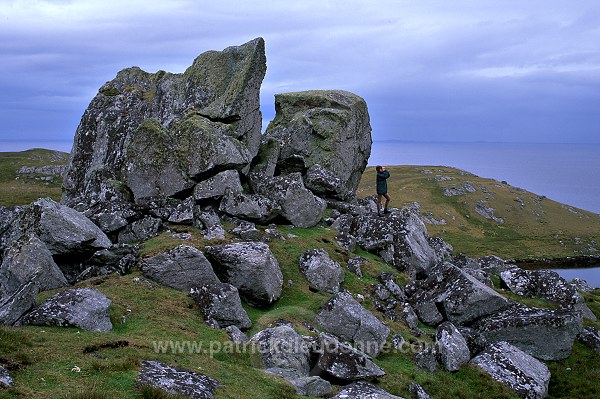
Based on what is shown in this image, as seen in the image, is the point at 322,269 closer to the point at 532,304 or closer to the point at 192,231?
the point at 192,231

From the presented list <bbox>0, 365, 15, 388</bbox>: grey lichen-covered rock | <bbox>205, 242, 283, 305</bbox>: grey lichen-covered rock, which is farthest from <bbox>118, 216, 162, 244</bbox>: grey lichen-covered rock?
<bbox>0, 365, 15, 388</bbox>: grey lichen-covered rock

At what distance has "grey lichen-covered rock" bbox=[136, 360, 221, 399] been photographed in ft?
49.8

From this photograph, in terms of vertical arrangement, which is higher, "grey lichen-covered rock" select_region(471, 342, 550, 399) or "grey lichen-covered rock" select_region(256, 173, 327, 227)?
"grey lichen-covered rock" select_region(256, 173, 327, 227)

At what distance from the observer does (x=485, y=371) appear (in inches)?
1047

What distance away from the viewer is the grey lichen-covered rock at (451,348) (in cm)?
2672

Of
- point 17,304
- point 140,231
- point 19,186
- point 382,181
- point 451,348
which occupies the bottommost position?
point 451,348

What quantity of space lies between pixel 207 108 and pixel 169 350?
98.0 feet

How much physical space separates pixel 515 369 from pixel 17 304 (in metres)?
24.9

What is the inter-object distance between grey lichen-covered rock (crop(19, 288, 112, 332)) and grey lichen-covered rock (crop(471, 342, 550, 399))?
64.1 feet

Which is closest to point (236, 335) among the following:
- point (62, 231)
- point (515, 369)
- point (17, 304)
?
point (17, 304)

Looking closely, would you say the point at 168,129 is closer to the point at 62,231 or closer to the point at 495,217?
the point at 62,231

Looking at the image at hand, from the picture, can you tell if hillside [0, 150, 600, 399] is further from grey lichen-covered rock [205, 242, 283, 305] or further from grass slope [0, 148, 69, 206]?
grass slope [0, 148, 69, 206]

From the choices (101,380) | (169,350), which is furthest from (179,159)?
(101,380)

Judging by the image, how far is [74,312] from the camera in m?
21.4
